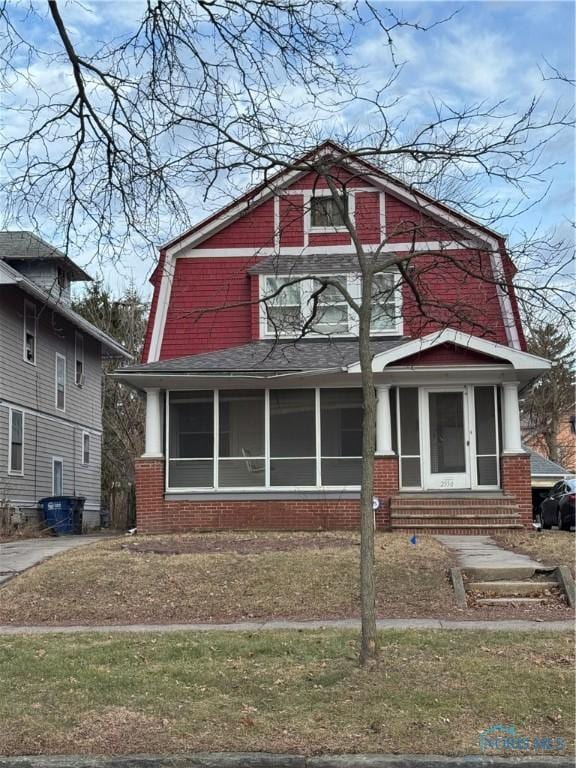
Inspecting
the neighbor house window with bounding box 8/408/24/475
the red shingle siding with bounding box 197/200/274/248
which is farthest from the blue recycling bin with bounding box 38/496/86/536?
the red shingle siding with bounding box 197/200/274/248

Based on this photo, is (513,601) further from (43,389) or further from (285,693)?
A: (43,389)

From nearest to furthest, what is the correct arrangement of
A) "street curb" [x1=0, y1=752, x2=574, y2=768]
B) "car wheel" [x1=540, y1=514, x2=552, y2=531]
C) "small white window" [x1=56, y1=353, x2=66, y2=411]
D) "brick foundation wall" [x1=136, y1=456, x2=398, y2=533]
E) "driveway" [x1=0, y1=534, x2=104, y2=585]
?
"street curb" [x1=0, y1=752, x2=574, y2=768] < "driveway" [x1=0, y1=534, x2=104, y2=585] < "brick foundation wall" [x1=136, y1=456, x2=398, y2=533] < "car wheel" [x1=540, y1=514, x2=552, y2=531] < "small white window" [x1=56, y1=353, x2=66, y2=411]

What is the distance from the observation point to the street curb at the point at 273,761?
497 centimetres

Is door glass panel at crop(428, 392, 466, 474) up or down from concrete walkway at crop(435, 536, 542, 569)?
up

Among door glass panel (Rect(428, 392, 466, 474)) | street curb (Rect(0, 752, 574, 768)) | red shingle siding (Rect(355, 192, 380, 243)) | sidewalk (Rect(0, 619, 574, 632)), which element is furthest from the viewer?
red shingle siding (Rect(355, 192, 380, 243))

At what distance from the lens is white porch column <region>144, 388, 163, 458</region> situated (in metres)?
17.6

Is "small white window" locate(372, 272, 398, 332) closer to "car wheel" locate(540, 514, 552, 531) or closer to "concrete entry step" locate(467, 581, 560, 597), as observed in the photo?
"concrete entry step" locate(467, 581, 560, 597)

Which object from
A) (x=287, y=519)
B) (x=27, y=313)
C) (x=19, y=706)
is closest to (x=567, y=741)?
(x=19, y=706)

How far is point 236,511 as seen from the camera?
1734 centimetres

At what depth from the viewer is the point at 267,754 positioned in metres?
5.14

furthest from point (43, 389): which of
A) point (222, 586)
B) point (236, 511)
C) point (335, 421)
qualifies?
point (222, 586)

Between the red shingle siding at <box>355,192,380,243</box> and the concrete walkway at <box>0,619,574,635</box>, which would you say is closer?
the concrete walkway at <box>0,619,574,635</box>

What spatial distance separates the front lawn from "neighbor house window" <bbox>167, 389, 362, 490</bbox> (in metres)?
9.72

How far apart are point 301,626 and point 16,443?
51.8 ft
